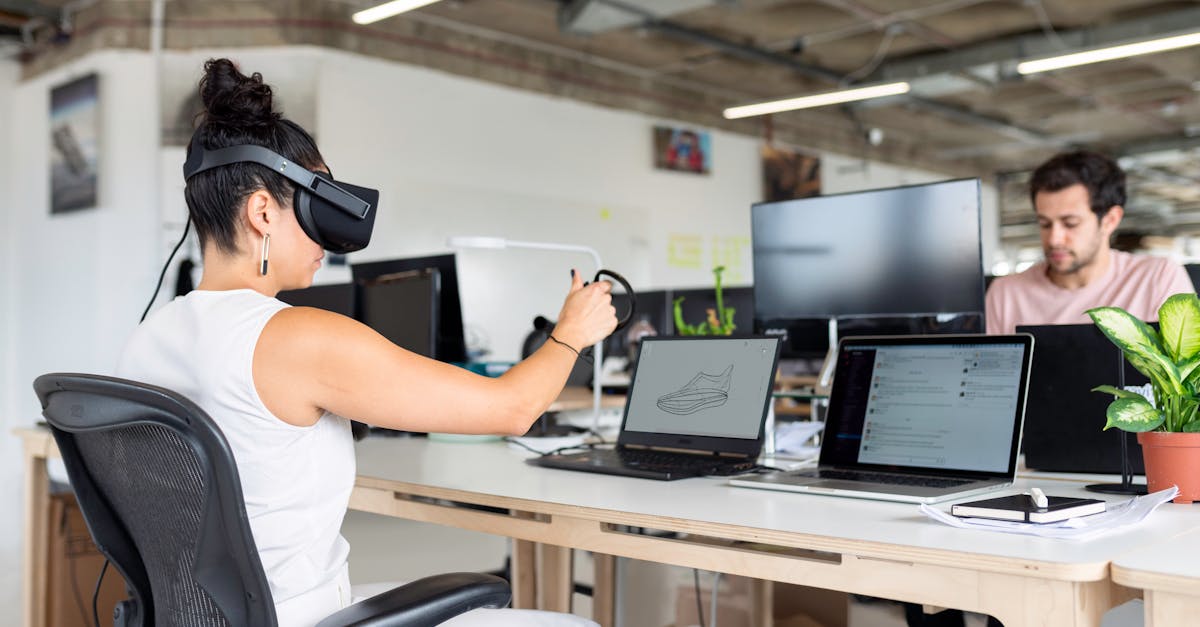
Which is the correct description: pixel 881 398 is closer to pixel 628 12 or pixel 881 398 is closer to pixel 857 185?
pixel 628 12

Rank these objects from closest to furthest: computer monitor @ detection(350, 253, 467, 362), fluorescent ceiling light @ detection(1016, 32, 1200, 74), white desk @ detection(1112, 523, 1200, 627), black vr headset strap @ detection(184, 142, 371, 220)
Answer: white desk @ detection(1112, 523, 1200, 627) → black vr headset strap @ detection(184, 142, 371, 220) → computer monitor @ detection(350, 253, 467, 362) → fluorescent ceiling light @ detection(1016, 32, 1200, 74)

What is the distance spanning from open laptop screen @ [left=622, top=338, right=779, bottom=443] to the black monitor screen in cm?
29

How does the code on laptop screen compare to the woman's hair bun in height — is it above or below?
below

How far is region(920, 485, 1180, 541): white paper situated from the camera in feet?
4.29

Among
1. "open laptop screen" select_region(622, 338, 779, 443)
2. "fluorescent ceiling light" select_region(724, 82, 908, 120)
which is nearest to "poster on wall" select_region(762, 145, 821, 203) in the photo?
"fluorescent ceiling light" select_region(724, 82, 908, 120)

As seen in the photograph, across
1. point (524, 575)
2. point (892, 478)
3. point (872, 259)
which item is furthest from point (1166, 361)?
point (524, 575)

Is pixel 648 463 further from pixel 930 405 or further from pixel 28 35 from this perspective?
pixel 28 35

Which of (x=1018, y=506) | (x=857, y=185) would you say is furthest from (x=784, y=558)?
(x=857, y=185)

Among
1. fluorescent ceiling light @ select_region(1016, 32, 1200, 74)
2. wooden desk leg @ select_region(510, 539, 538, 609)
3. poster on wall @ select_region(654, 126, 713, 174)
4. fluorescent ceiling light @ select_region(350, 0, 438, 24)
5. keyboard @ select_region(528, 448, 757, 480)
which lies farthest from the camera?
poster on wall @ select_region(654, 126, 713, 174)

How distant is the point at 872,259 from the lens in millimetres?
2221

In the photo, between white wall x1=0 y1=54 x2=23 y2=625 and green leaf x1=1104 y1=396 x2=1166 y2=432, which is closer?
green leaf x1=1104 y1=396 x2=1166 y2=432

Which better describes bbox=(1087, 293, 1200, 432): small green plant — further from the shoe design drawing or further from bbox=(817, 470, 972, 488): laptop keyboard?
the shoe design drawing

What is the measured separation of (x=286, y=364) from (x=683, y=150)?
23.1 feet

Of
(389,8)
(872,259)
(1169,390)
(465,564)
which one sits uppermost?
(389,8)
